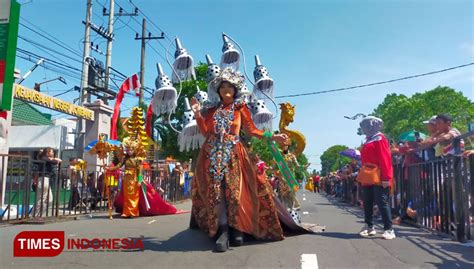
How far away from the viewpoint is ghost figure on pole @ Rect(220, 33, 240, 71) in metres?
7.47

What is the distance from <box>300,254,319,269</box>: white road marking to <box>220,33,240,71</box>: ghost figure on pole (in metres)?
4.00

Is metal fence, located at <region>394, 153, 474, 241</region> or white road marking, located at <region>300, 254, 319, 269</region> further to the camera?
metal fence, located at <region>394, 153, 474, 241</region>

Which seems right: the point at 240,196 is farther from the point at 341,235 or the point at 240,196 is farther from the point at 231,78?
the point at 341,235

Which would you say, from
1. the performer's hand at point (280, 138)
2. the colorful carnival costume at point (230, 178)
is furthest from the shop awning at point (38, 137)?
the performer's hand at point (280, 138)

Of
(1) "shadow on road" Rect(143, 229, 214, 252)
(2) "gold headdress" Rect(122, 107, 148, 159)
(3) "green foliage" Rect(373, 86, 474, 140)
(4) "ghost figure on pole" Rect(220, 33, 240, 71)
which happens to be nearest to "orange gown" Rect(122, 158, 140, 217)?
(2) "gold headdress" Rect(122, 107, 148, 159)

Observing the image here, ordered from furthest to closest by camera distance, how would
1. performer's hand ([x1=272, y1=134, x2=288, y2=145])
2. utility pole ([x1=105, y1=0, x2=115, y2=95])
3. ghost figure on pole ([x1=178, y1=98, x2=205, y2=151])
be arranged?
1. utility pole ([x1=105, y1=0, x2=115, y2=95])
2. ghost figure on pole ([x1=178, y1=98, x2=205, y2=151])
3. performer's hand ([x1=272, y1=134, x2=288, y2=145])

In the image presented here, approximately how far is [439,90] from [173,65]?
39306 millimetres

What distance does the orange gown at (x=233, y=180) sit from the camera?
509cm

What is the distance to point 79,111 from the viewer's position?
56.6 feet

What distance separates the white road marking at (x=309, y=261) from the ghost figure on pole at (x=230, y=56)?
400cm

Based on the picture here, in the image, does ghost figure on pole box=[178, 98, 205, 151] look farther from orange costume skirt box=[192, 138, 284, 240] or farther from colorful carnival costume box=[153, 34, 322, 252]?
orange costume skirt box=[192, 138, 284, 240]

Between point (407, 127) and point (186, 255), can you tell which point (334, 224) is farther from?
point (407, 127)

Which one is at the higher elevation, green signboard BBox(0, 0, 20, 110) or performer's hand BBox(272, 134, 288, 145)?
green signboard BBox(0, 0, 20, 110)

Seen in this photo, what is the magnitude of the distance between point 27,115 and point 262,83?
20104 millimetres
